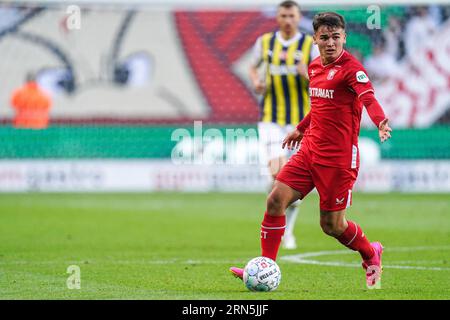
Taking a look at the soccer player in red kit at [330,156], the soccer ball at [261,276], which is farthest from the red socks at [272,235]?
the soccer ball at [261,276]

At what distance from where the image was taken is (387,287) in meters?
8.30

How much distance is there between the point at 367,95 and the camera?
7.82 m

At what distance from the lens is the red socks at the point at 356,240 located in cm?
830

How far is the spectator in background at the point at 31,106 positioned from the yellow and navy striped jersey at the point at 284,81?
15817 millimetres

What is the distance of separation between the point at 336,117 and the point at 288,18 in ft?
13.7

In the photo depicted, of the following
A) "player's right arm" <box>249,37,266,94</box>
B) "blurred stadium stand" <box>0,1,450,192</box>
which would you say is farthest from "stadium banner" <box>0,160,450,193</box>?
"player's right arm" <box>249,37,266,94</box>

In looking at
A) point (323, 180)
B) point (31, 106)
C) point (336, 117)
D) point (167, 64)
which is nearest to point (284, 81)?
point (336, 117)

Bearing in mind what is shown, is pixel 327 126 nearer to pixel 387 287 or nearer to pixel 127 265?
pixel 387 287

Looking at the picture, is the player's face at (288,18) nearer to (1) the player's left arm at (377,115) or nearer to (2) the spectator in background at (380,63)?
(1) the player's left arm at (377,115)

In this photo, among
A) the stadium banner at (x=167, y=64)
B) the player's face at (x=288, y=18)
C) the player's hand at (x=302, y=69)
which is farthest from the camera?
the stadium banner at (x=167, y=64)

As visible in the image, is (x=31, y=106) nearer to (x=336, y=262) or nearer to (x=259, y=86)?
(x=259, y=86)

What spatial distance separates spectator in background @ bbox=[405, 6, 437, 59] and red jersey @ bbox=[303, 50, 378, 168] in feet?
67.9

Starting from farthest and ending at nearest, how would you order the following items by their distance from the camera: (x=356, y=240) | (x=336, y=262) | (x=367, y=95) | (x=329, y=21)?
(x=336, y=262), (x=356, y=240), (x=329, y=21), (x=367, y=95)

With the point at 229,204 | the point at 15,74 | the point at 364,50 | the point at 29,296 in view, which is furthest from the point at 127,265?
the point at 15,74
